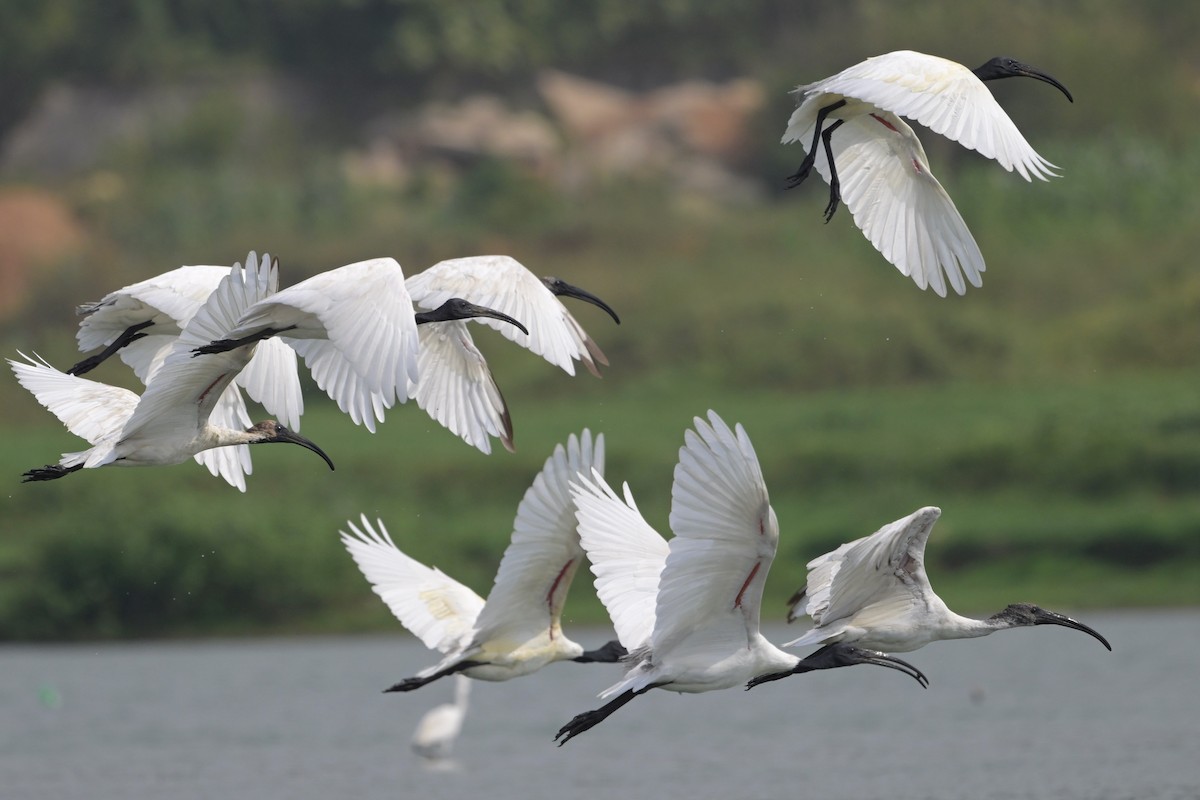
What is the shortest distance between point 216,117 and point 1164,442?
74.6 feet

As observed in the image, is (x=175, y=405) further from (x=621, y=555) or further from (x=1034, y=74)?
(x=1034, y=74)

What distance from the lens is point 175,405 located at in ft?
37.8

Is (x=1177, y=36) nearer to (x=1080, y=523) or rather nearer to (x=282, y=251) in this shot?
(x=282, y=251)

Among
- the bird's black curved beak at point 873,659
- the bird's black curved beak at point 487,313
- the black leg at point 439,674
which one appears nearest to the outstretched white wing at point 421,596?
the black leg at point 439,674

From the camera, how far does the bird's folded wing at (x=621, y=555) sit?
11.7m

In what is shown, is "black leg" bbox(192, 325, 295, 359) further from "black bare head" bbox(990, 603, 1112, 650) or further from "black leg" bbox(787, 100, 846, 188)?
"black bare head" bbox(990, 603, 1112, 650)

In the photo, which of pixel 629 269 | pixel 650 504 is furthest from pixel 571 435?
pixel 629 269

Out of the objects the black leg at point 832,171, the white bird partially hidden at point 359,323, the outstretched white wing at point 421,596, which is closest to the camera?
the white bird partially hidden at point 359,323

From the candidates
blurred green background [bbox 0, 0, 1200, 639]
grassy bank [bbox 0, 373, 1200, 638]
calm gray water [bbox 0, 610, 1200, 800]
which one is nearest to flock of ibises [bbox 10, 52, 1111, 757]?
calm gray water [bbox 0, 610, 1200, 800]

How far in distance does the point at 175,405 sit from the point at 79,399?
1420mm

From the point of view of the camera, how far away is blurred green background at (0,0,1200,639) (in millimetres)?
23281

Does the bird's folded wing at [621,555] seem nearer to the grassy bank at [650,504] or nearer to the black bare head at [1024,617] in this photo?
the black bare head at [1024,617]

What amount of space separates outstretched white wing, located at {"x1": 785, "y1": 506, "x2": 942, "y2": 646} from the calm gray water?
11.8ft

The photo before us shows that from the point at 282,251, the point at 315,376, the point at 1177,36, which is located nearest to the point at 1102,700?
the point at 315,376
